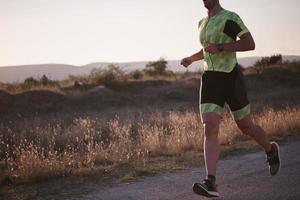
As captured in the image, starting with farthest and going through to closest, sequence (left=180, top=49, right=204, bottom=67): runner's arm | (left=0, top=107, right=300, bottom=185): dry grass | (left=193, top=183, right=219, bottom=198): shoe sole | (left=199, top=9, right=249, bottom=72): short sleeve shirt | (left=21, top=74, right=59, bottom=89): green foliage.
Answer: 1. (left=21, top=74, right=59, bottom=89): green foliage
2. (left=0, top=107, right=300, bottom=185): dry grass
3. (left=180, top=49, right=204, bottom=67): runner's arm
4. (left=199, top=9, right=249, bottom=72): short sleeve shirt
5. (left=193, top=183, right=219, bottom=198): shoe sole

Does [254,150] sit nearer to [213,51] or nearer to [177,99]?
[213,51]

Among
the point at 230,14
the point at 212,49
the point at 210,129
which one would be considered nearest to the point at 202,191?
the point at 210,129

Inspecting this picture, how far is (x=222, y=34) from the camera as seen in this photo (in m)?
5.79

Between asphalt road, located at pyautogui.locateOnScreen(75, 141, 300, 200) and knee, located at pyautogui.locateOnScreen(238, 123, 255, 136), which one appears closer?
asphalt road, located at pyautogui.locateOnScreen(75, 141, 300, 200)

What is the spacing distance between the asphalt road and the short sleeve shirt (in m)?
1.49

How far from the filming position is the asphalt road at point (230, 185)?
6027 mm

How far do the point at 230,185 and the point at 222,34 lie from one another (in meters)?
1.97

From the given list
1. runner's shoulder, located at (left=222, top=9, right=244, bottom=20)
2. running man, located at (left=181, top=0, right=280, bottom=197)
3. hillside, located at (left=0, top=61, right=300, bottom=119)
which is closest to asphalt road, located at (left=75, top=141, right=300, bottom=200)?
running man, located at (left=181, top=0, right=280, bottom=197)

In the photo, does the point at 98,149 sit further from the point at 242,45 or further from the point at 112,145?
the point at 242,45

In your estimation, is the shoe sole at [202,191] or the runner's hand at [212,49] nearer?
the shoe sole at [202,191]

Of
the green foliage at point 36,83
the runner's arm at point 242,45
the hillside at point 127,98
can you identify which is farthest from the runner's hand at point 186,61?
→ the green foliage at point 36,83

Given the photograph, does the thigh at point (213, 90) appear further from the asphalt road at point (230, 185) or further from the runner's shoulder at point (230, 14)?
the asphalt road at point (230, 185)

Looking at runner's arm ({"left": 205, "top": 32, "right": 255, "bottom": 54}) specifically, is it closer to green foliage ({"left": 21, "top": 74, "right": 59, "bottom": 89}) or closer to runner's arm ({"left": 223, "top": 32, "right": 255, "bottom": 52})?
runner's arm ({"left": 223, "top": 32, "right": 255, "bottom": 52})

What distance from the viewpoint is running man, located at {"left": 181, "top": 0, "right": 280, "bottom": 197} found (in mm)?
5641
